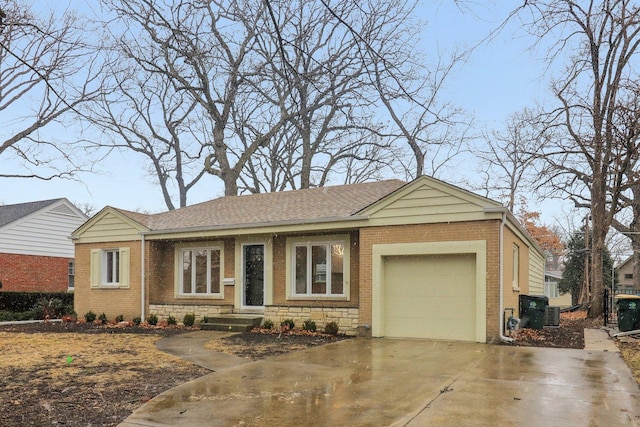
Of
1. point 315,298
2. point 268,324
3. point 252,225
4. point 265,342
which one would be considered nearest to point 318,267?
point 315,298

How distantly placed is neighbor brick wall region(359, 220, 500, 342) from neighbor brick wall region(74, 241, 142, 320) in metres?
7.69

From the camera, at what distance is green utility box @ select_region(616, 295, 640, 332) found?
12.2 meters

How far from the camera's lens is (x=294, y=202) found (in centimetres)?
1644

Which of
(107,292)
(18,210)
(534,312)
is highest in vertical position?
(18,210)

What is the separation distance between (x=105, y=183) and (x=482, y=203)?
→ 676 inches

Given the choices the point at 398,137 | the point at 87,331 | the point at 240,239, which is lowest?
the point at 87,331

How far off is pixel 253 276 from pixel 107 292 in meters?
5.41

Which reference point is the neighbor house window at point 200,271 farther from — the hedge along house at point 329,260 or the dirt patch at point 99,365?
the dirt patch at point 99,365

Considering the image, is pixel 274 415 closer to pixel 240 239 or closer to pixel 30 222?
pixel 240 239

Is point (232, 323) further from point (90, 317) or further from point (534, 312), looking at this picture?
point (534, 312)

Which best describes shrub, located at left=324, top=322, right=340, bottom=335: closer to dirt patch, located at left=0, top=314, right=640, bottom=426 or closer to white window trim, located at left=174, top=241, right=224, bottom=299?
dirt patch, located at left=0, top=314, right=640, bottom=426

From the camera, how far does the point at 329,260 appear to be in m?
13.9

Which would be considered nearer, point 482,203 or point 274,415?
point 274,415

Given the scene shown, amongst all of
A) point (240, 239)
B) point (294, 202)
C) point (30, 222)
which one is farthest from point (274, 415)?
point (30, 222)
